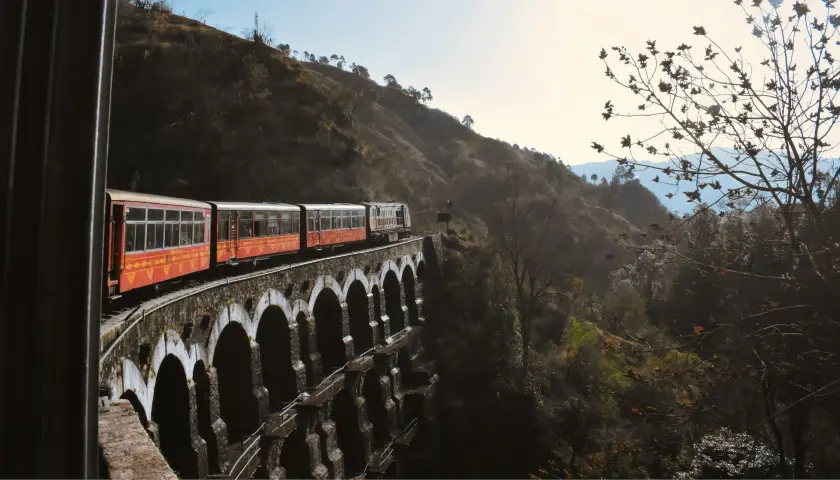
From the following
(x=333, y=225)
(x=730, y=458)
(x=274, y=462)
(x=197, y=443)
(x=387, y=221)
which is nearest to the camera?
(x=197, y=443)

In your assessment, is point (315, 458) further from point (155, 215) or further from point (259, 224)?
point (155, 215)

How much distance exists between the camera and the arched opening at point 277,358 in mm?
13719

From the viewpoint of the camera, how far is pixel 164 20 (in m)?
55.5

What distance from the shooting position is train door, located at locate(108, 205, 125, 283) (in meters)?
8.59

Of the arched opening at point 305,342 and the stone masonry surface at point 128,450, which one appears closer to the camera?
the stone masonry surface at point 128,450

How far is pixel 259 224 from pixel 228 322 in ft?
18.6

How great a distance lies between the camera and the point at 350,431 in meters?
17.6

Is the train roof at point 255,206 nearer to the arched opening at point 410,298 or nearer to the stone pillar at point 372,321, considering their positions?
the stone pillar at point 372,321

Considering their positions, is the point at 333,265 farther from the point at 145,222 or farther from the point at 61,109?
the point at 61,109

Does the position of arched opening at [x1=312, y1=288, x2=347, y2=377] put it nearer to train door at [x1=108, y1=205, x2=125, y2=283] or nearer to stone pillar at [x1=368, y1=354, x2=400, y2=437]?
stone pillar at [x1=368, y1=354, x2=400, y2=437]

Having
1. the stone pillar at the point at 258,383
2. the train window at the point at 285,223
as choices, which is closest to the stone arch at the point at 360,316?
the train window at the point at 285,223

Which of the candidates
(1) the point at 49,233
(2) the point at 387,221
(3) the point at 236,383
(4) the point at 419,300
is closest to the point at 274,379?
(3) the point at 236,383

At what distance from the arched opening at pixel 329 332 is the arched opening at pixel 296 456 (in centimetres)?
372

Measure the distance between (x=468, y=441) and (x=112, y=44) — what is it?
959 inches
